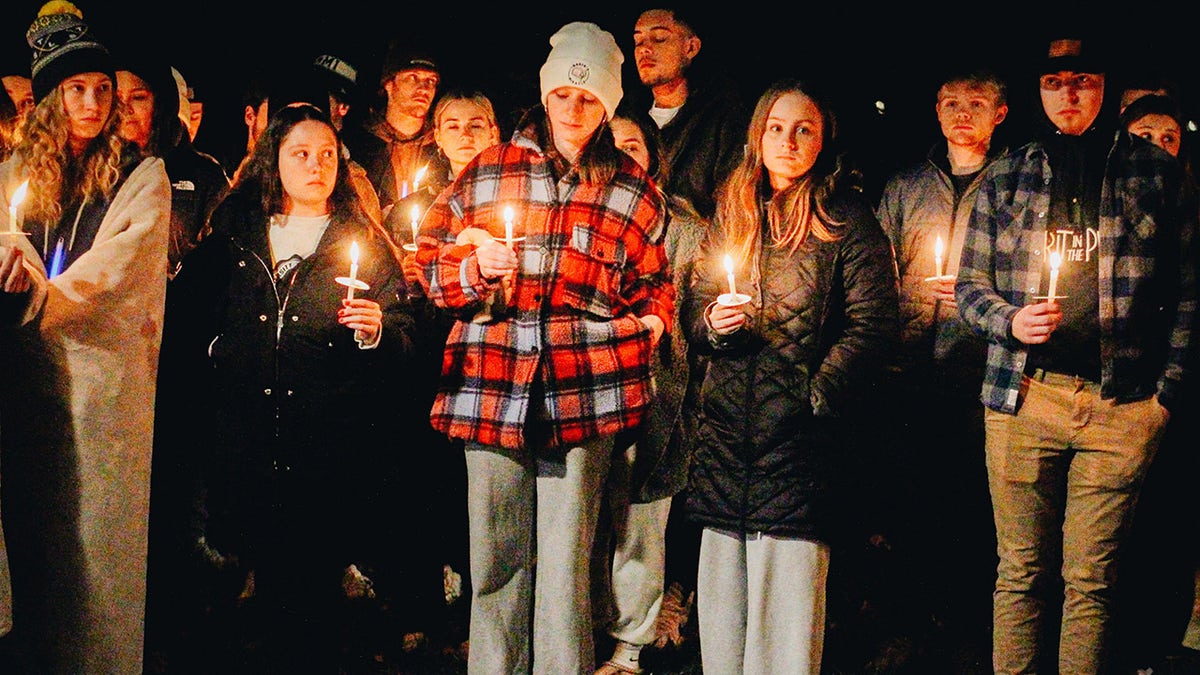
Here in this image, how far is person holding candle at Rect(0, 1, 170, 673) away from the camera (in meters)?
3.98

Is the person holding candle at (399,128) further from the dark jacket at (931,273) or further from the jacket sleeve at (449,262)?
the dark jacket at (931,273)

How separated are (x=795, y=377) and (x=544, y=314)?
1.00 meters

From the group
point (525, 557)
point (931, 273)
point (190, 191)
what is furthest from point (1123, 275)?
point (190, 191)

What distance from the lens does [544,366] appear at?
13.9 ft

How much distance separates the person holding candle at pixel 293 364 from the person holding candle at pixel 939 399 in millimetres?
2545

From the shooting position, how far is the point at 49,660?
404 centimetres

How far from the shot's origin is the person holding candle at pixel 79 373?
398cm

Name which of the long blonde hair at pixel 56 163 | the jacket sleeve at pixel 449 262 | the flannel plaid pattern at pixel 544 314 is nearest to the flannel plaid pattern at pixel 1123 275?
the flannel plaid pattern at pixel 544 314

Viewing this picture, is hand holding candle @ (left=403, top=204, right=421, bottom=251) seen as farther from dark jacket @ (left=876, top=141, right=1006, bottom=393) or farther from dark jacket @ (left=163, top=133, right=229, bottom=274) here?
dark jacket @ (left=876, top=141, right=1006, bottom=393)

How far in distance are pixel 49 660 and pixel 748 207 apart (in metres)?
3.15

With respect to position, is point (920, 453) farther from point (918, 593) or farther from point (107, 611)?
point (107, 611)

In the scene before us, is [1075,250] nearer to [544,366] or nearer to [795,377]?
[795,377]

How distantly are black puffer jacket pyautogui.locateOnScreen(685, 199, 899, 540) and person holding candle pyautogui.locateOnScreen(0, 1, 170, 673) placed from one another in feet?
7.08

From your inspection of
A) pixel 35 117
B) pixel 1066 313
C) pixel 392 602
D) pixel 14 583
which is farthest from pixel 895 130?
pixel 14 583
